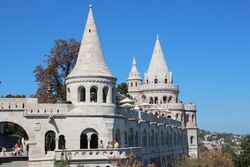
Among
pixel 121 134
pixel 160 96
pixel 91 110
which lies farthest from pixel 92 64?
pixel 160 96

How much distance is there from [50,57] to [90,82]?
11.9 meters

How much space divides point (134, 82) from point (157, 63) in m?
5.90

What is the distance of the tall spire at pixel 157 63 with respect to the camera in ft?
199

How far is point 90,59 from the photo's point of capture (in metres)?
31.8

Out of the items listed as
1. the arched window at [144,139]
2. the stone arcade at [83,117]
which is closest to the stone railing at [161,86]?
the arched window at [144,139]

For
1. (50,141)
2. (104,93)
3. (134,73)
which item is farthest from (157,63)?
(104,93)

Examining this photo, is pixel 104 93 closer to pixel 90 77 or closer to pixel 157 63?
pixel 90 77

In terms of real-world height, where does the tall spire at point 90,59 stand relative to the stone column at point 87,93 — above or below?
above

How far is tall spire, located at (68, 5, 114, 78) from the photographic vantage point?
31.5m

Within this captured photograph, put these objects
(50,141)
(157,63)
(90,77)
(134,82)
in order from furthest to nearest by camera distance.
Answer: (134,82), (157,63), (50,141), (90,77)

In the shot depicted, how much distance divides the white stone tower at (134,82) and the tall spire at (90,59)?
31.5 meters

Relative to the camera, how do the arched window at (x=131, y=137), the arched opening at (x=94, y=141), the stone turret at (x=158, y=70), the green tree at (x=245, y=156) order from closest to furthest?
the arched opening at (x=94, y=141), the arched window at (x=131, y=137), the green tree at (x=245, y=156), the stone turret at (x=158, y=70)

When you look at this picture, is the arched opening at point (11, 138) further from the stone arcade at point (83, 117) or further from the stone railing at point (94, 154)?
the stone railing at point (94, 154)

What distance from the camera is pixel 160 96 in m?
59.3
